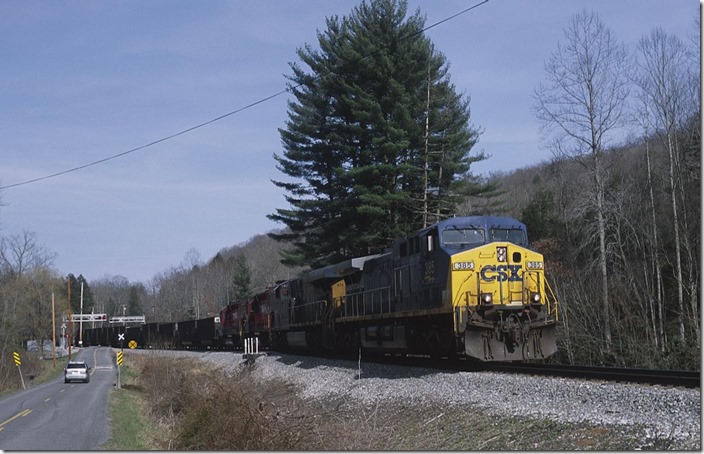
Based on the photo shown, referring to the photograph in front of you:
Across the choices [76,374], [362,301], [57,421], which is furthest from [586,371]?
[76,374]

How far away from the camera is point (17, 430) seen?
2055 centimetres

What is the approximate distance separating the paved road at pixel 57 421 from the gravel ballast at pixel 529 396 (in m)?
6.10

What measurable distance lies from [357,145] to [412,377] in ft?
76.1

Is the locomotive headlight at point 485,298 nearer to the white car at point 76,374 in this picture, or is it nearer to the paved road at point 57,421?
the paved road at point 57,421

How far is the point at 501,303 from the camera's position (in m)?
18.0

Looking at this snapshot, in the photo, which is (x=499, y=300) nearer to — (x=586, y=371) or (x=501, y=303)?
(x=501, y=303)

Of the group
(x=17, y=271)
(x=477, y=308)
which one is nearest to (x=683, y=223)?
(x=477, y=308)

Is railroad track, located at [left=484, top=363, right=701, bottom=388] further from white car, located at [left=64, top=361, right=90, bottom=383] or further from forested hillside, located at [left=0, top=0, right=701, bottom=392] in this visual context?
white car, located at [left=64, top=361, right=90, bottom=383]

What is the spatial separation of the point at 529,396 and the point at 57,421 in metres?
16.3

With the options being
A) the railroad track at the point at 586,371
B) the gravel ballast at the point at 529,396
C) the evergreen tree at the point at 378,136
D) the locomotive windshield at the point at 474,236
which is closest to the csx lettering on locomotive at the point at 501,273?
the locomotive windshield at the point at 474,236

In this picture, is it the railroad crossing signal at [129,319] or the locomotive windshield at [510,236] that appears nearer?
the locomotive windshield at [510,236]

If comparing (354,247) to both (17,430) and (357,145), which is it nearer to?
(357,145)

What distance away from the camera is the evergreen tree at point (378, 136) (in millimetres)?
36969

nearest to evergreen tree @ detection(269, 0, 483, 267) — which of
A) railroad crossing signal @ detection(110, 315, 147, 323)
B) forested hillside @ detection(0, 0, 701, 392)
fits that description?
forested hillside @ detection(0, 0, 701, 392)
